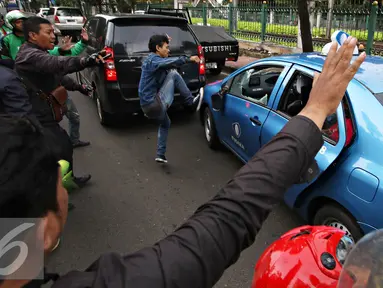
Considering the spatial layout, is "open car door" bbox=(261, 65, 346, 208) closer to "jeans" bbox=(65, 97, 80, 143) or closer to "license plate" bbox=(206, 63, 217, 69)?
"jeans" bbox=(65, 97, 80, 143)

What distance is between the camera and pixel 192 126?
5820mm

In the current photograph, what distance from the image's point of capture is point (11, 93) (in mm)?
2605

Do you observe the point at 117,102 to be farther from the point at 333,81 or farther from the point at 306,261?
the point at 333,81

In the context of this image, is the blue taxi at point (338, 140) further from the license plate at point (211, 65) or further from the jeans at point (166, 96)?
the license plate at point (211, 65)

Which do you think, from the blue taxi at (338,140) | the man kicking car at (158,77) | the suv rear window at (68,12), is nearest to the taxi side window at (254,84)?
the blue taxi at (338,140)

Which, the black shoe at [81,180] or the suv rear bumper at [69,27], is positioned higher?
the suv rear bumper at [69,27]

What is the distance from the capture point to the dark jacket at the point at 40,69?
309 centimetres

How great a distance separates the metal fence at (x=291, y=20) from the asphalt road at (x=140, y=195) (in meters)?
5.71

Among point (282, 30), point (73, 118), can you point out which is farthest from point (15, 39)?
point (282, 30)

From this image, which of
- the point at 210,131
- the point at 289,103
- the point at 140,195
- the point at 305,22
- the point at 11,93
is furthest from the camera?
the point at 305,22

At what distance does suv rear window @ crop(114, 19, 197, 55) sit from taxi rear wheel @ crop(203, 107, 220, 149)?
136cm

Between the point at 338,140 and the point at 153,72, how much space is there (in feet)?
8.04

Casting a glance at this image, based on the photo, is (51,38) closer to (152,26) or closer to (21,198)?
(152,26)

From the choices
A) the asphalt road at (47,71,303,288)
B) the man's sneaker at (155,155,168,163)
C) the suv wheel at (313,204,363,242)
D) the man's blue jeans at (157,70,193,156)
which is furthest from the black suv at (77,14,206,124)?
the suv wheel at (313,204,363,242)
